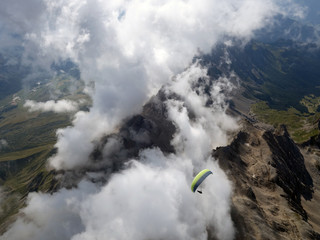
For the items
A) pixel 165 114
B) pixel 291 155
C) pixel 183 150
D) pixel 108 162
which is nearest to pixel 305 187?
pixel 291 155

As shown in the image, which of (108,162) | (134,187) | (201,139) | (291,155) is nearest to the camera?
(134,187)

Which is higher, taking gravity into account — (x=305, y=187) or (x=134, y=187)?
(x=134, y=187)

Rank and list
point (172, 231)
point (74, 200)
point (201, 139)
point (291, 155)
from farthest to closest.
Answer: point (291, 155), point (201, 139), point (74, 200), point (172, 231)

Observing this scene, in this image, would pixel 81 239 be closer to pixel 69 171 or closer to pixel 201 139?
pixel 69 171

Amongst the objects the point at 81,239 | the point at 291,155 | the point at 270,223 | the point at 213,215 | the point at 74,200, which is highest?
the point at 74,200

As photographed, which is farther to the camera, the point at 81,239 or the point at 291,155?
the point at 291,155

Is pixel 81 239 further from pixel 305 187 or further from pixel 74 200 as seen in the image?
pixel 305 187
